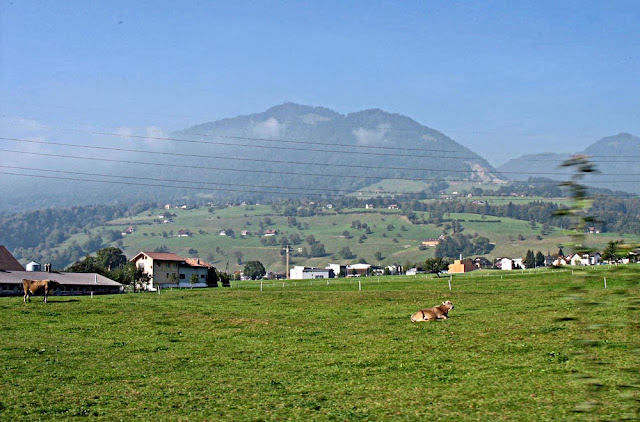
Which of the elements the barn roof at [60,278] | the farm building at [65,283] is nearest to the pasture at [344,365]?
the farm building at [65,283]

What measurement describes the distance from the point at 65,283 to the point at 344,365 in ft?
222

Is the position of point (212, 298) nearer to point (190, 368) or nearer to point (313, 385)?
point (190, 368)

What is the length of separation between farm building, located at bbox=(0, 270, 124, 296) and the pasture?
132 feet

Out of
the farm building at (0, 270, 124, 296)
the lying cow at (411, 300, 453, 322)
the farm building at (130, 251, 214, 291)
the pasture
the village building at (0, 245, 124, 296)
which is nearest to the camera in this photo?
the pasture

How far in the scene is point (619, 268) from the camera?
4.96 metres

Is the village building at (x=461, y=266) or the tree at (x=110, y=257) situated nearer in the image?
the tree at (x=110, y=257)

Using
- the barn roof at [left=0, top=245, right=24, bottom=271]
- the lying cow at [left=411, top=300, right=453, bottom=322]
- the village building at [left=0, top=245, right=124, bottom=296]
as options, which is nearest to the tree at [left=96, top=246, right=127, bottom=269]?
the village building at [left=0, top=245, right=124, bottom=296]

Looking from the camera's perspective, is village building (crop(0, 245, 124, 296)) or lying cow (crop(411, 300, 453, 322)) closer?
lying cow (crop(411, 300, 453, 322))

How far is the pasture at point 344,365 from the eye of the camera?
216 inches

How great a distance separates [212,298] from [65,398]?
4524 cm

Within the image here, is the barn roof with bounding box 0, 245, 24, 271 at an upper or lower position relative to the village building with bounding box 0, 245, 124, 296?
upper

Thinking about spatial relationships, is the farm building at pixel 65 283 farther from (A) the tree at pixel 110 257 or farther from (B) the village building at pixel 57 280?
(A) the tree at pixel 110 257

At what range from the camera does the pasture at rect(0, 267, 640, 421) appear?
549 cm

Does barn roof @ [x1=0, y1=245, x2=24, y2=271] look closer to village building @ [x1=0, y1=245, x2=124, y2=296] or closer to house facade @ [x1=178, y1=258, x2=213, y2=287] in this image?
village building @ [x1=0, y1=245, x2=124, y2=296]
